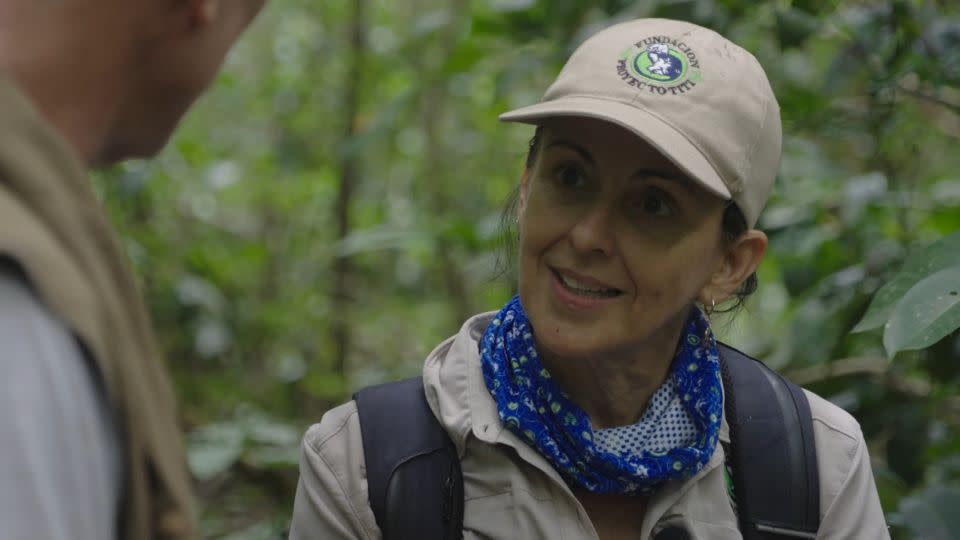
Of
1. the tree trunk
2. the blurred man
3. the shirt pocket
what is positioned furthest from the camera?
the tree trunk

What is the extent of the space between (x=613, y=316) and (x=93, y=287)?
1130 millimetres

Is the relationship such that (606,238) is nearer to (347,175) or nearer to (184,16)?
(184,16)

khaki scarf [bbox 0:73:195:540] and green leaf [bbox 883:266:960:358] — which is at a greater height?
khaki scarf [bbox 0:73:195:540]

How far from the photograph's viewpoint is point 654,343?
1.90m

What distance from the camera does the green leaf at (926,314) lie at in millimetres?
1519

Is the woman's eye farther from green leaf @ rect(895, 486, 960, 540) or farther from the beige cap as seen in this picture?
green leaf @ rect(895, 486, 960, 540)

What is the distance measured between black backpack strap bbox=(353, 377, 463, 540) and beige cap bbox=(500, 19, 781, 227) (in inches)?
20.9

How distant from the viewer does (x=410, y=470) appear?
5.24ft

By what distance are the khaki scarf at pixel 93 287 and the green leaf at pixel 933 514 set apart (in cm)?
158

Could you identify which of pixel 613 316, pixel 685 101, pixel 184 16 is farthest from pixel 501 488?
pixel 184 16

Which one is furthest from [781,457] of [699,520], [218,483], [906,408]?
[218,483]

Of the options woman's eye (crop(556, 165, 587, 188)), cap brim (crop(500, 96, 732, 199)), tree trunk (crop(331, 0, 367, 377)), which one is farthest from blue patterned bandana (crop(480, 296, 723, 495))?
tree trunk (crop(331, 0, 367, 377))

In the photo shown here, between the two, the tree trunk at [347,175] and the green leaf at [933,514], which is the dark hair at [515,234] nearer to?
the green leaf at [933,514]

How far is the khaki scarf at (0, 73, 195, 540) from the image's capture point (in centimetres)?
67
